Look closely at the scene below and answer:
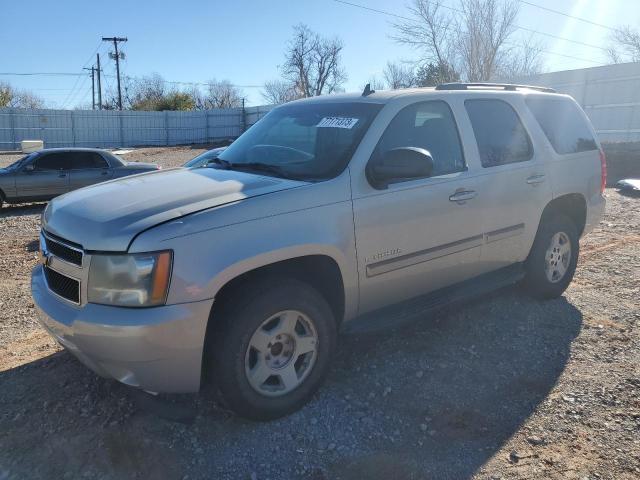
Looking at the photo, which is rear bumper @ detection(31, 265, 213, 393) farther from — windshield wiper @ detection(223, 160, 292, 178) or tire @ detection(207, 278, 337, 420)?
windshield wiper @ detection(223, 160, 292, 178)

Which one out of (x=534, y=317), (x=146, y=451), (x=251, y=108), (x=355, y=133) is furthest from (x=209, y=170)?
(x=251, y=108)

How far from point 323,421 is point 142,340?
1.25 m

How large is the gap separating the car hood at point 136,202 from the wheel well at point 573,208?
2.95 metres

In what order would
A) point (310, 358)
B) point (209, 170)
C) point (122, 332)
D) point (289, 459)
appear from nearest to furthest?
point (122, 332)
point (289, 459)
point (310, 358)
point (209, 170)

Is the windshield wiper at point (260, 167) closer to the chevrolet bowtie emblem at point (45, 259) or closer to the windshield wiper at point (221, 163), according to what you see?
the windshield wiper at point (221, 163)

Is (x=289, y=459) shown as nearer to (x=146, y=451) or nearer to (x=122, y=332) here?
(x=146, y=451)

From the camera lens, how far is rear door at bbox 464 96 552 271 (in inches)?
171

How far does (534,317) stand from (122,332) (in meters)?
3.65

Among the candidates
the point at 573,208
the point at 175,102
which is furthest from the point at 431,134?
the point at 175,102

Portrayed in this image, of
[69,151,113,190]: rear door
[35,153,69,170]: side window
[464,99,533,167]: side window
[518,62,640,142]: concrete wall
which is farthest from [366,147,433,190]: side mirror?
[518,62,640,142]: concrete wall

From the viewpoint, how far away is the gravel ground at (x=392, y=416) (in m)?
2.92

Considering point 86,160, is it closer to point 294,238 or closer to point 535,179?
point 535,179

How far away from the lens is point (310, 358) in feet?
11.2

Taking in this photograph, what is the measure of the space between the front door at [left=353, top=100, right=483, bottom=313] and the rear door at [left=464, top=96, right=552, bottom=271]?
19cm
